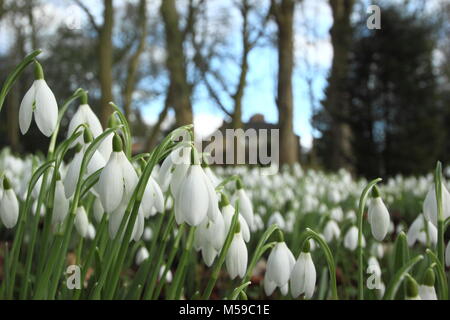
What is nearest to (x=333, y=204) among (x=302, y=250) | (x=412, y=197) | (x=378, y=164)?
(x=412, y=197)

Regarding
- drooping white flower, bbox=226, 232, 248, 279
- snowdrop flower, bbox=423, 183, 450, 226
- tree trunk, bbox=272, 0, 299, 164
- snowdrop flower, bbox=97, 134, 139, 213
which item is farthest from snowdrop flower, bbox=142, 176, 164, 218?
tree trunk, bbox=272, 0, 299, 164

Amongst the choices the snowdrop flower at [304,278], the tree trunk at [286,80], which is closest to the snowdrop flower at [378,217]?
the snowdrop flower at [304,278]

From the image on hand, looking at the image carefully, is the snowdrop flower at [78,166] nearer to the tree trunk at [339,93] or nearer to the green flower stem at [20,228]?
the green flower stem at [20,228]

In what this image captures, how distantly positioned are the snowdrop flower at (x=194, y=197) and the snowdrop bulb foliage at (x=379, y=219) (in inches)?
14.3

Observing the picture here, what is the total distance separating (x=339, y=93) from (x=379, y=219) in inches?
293

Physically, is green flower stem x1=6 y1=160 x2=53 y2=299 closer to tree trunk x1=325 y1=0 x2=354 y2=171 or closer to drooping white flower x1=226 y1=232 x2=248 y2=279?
drooping white flower x1=226 y1=232 x2=248 y2=279

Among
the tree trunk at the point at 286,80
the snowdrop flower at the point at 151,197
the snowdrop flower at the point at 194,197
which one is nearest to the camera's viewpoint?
the snowdrop flower at the point at 194,197

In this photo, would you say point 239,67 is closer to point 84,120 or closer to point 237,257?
point 84,120

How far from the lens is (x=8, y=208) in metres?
1.18

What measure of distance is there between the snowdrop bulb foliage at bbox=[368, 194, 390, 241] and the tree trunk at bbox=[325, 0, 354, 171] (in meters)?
7.23

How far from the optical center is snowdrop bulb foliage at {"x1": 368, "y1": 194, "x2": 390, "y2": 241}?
111 cm

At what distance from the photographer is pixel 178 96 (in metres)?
5.25

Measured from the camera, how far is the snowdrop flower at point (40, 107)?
1060 millimetres
